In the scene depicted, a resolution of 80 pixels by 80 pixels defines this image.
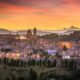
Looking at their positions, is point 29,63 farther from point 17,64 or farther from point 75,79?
point 75,79

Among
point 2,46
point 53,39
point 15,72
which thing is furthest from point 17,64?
point 53,39

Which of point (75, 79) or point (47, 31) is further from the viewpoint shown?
point (47, 31)

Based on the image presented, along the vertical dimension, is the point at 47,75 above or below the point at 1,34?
below

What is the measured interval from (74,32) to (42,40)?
44cm

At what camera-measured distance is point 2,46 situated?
3697mm

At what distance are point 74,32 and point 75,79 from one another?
63 cm

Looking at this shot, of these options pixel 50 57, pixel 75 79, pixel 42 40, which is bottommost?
pixel 75 79

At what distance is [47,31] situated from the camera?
3578 mm

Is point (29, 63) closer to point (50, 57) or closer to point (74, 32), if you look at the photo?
point (50, 57)

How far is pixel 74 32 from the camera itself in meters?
3.60

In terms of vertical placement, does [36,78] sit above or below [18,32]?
below

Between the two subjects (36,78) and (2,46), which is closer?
(36,78)

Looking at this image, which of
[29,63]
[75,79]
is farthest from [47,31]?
[75,79]

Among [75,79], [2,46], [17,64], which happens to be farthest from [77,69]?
[2,46]
